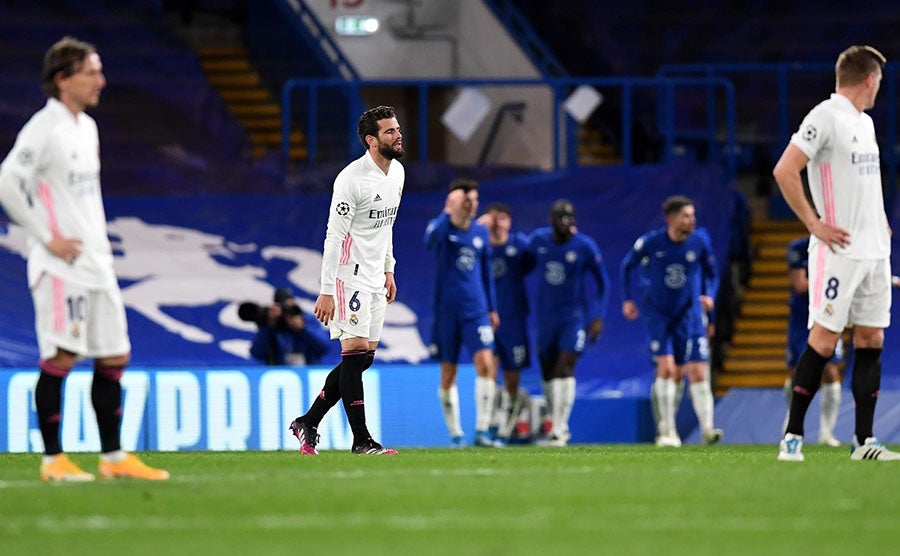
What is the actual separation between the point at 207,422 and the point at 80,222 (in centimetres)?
651

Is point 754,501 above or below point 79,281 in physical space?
below

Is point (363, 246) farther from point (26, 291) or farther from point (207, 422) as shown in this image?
point (26, 291)

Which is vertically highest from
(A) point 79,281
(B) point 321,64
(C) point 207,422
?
(B) point 321,64

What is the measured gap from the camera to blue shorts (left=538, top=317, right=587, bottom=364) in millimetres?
15977

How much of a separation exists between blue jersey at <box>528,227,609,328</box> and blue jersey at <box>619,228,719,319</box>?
43 centimetres

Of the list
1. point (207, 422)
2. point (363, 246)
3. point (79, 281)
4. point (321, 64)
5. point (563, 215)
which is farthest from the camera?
point (321, 64)

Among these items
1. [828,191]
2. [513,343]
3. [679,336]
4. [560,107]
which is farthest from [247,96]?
[828,191]

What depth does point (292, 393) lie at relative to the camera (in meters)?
14.4

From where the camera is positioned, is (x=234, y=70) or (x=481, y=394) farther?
(x=234, y=70)

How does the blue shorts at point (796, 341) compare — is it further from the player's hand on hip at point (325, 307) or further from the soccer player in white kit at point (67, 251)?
the soccer player in white kit at point (67, 251)

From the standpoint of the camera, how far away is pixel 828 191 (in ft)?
30.3

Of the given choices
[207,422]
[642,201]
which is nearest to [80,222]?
[207,422]

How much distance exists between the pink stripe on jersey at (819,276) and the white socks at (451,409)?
5.69 meters

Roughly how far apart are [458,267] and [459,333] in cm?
55
